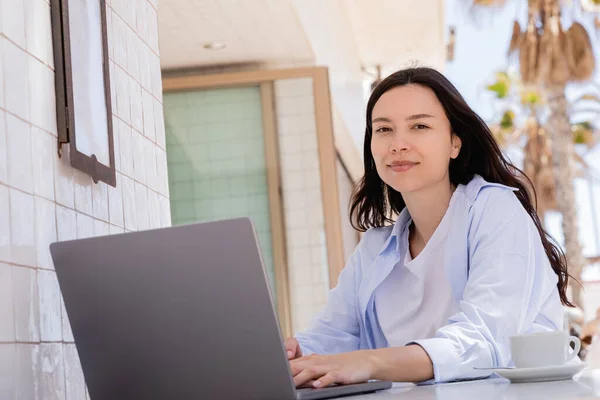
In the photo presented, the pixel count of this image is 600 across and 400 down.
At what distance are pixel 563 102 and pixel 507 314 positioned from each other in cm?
1196

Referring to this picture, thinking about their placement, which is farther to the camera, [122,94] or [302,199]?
[302,199]

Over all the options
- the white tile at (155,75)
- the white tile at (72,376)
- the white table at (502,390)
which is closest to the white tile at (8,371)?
the white tile at (72,376)

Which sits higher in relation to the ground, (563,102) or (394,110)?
(563,102)

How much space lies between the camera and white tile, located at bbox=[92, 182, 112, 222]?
1929mm

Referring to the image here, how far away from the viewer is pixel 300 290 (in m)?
4.78

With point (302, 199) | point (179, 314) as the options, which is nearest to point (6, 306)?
point (179, 314)

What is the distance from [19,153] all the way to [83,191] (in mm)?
302

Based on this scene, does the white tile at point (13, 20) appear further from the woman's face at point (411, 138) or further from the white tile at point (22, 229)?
the woman's face at point (411, 138)

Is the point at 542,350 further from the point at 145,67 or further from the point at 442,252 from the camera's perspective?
the point at 145,67

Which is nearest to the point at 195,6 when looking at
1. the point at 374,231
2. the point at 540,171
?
the point at 374,231

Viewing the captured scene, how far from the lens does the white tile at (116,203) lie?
2.03 m

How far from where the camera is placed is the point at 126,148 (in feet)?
7.21

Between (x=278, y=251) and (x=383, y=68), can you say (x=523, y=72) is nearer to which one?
(x=383, y=68)

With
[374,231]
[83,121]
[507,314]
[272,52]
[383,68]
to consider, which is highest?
[383,68]
